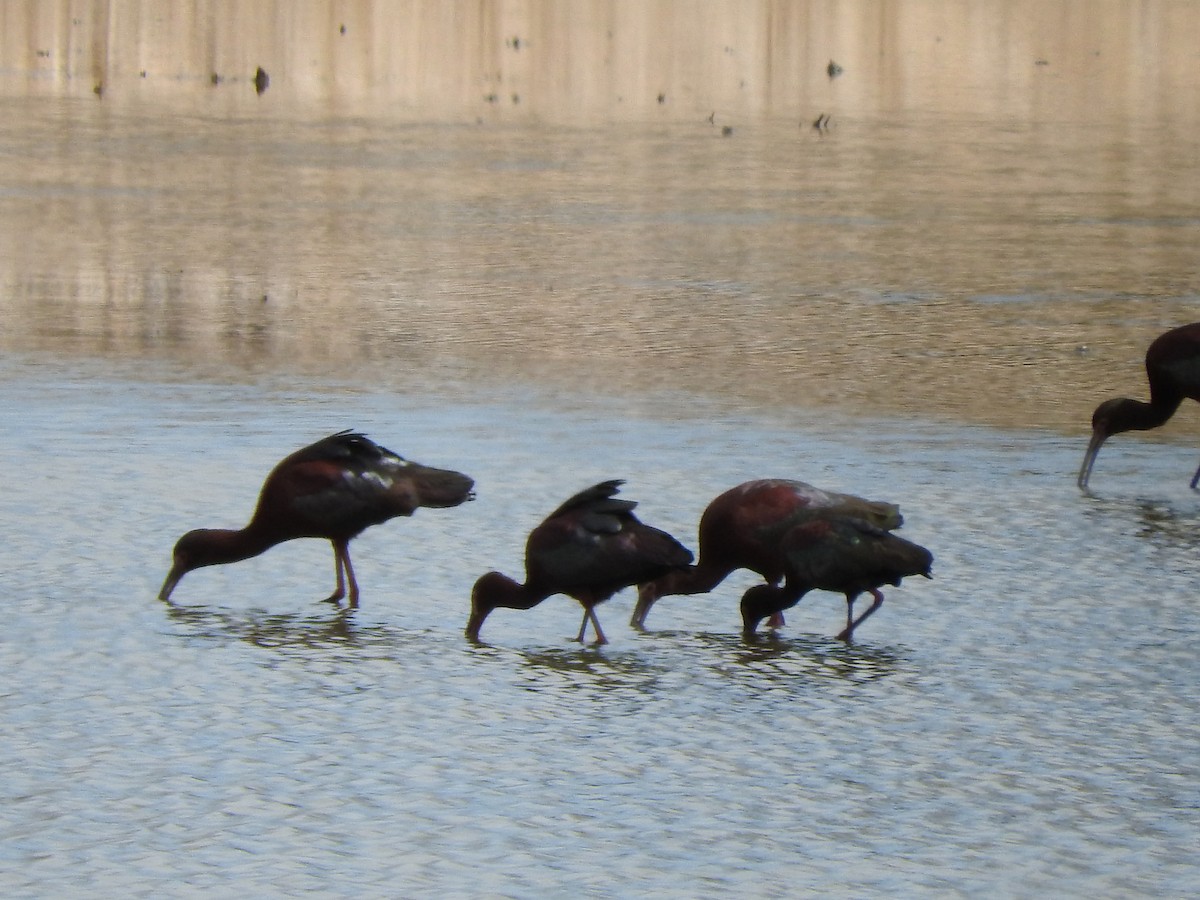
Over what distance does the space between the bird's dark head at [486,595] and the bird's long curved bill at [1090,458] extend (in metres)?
3.37

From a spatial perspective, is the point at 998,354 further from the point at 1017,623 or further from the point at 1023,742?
the point at 1023,742

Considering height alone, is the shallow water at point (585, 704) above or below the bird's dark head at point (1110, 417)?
below

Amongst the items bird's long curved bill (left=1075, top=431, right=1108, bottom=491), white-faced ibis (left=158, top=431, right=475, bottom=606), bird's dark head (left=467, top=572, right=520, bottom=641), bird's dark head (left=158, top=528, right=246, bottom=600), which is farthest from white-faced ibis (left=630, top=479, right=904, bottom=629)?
bird's long curved bill (left=1075, top=431, right=1108, bottom=491)

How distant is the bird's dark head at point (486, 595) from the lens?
7043mm

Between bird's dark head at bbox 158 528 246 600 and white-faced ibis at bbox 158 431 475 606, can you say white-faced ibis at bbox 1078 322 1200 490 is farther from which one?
bird's dark head at bbox 158 528 246 600

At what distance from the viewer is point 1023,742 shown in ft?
19.7

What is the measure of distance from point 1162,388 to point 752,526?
372 cm

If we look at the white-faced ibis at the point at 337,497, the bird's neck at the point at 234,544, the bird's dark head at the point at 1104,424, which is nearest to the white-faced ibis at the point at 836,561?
the white-faced ibis at the point at 337,497

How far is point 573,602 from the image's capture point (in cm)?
773

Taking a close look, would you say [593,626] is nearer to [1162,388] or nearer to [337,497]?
[337,497]

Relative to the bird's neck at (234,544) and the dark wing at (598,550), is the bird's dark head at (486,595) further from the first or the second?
the bird's neck at (234,544)

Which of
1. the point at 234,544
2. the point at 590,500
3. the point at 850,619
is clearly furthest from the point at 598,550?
the point at 234,544

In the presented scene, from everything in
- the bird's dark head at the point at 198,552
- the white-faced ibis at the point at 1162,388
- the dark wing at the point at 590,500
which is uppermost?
the white-faced ibis at the point at 1162,388

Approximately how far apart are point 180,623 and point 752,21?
66818 millimetres
